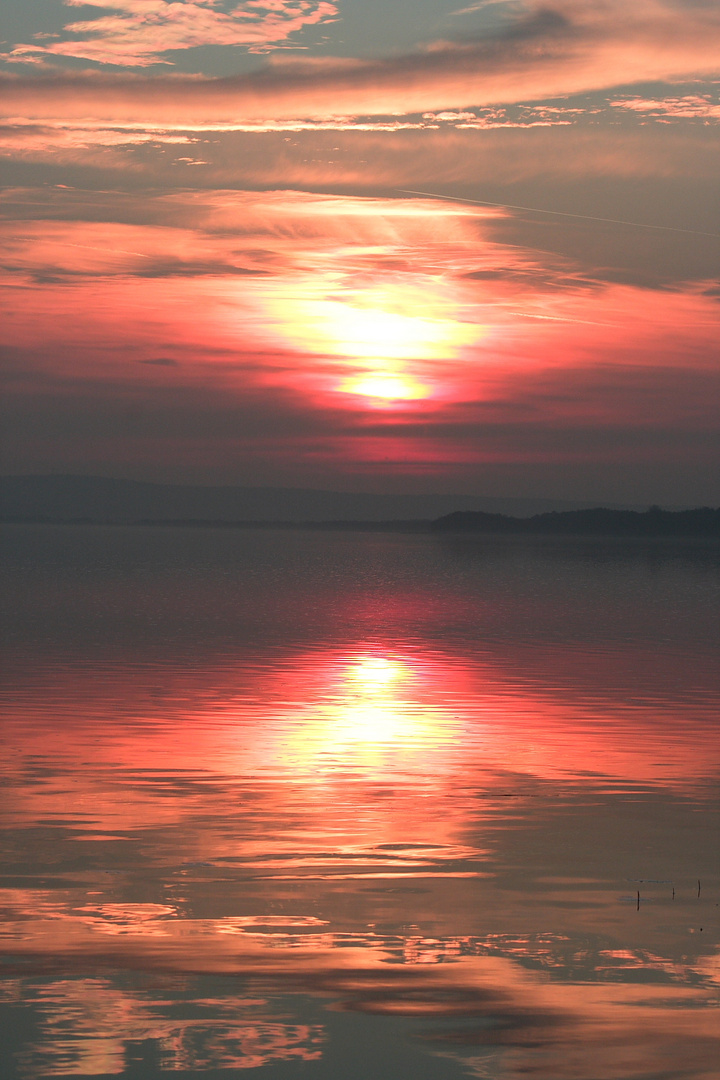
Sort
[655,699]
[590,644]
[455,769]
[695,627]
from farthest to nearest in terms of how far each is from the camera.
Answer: [695,627] < [590,644] < [655,699] < [455,769]

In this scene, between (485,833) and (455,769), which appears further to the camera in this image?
(455,769)

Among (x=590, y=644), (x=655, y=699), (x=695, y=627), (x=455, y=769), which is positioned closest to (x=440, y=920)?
(x=455, y=769)

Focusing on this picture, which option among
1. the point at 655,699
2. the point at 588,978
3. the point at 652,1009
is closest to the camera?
the point at 652,1009

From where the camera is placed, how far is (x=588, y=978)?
10.3 m

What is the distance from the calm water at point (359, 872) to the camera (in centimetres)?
905

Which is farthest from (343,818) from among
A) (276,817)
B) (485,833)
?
(485,833)

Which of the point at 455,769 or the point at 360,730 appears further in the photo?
the point at 360,730

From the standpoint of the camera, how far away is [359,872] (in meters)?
13.5

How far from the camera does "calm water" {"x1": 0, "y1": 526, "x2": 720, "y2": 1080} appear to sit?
905 centimetres

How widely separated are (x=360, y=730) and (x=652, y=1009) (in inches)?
553

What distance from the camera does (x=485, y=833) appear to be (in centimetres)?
1548

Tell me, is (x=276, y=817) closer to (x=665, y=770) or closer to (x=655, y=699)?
(x=665, y=770)

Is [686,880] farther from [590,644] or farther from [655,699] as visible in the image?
[590,644]

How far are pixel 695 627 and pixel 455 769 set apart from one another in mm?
31406
